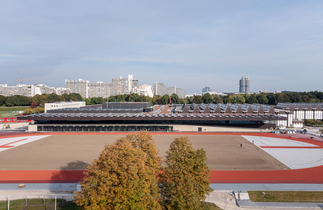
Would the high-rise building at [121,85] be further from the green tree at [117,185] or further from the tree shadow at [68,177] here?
the green tree at [117,185]

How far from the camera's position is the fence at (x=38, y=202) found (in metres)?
17.1

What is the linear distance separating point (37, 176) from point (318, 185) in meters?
30.0

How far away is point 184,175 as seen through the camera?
14945mm

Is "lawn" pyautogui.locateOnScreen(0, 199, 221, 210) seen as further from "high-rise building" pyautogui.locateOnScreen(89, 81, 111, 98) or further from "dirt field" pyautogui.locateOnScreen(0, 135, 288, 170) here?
"high-rise building" pyautogui.locateOnScreen(89, 81, 111, 98)

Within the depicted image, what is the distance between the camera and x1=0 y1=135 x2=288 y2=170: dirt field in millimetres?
26081

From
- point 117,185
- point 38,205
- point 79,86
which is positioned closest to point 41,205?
point 38,205

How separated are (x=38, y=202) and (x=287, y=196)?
73.7ft

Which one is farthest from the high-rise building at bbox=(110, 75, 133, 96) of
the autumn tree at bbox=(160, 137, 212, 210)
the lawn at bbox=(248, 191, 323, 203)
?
the autumn tree at bbox=(160, 137, 212, 210)

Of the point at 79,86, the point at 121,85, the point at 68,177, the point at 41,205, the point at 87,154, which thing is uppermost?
the point at 121,85

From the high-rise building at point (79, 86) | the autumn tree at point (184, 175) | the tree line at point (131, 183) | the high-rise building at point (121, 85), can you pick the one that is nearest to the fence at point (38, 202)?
the tree line at point (131, 183)

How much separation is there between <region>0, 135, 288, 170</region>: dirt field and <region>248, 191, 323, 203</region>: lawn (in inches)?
245

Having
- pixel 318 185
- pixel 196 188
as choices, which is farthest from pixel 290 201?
pixel 196 188

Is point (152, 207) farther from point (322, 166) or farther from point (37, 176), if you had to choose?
point (322, 166)

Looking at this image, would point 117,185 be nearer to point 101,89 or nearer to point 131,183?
point 131,183
